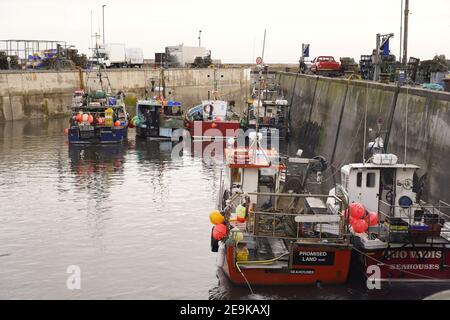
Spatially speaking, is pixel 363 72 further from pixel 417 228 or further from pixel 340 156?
pixel 417 228

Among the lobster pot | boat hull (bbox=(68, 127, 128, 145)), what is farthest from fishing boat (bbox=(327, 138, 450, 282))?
the lobster pot

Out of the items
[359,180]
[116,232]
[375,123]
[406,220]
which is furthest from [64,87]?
[406,220]

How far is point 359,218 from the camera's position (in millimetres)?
18781

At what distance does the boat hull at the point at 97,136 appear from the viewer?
4803cm

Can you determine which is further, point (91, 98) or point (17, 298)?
point (91, 98)

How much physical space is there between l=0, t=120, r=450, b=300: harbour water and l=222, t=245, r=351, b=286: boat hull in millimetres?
262

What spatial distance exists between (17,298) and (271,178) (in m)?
8.98

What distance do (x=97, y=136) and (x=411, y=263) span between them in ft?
110

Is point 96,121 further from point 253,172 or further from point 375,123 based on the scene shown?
point 253,172

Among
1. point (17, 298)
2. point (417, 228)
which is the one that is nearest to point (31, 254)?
point (17, 298)

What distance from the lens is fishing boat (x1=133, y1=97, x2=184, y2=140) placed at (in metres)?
52.4

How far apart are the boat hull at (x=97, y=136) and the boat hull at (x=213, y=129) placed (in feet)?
19.3
